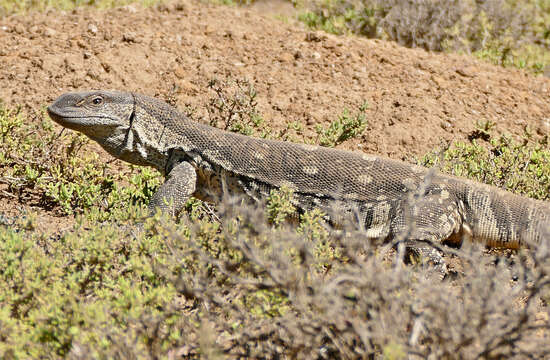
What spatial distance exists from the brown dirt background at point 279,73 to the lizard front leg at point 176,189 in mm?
2078

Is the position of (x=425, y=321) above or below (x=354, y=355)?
above

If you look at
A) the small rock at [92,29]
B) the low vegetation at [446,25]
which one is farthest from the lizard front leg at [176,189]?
the low vegetation at [446,25]

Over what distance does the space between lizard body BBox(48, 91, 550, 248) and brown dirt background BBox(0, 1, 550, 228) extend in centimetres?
169

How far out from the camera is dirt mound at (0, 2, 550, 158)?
736cm

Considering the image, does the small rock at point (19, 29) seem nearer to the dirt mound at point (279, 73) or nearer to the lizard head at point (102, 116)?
the dirt mound at point (279, 73)

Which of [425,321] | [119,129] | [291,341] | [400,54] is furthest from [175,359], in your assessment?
[400,54]

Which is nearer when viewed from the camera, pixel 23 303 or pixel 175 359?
pixel 175 359

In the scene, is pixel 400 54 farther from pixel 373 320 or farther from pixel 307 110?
pixel 373 320

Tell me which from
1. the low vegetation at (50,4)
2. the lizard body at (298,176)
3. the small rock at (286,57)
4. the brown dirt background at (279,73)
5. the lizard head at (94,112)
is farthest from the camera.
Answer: the low vegetation at (50,4)

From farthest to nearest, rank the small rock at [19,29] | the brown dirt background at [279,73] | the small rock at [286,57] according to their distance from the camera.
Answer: the small rock at [19,29]
the small rock at [286,57]
the brown dirt background at [279,73]

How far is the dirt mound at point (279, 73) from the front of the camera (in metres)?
7.36

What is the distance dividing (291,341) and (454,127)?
484 centimetres

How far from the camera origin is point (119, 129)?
5355mm

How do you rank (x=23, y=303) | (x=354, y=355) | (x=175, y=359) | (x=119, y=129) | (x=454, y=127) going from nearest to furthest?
(x=354, y=355) < (x=175, y=359) < (x=23, y=303) < (x=119, y=129) < (x=454, y=127)
